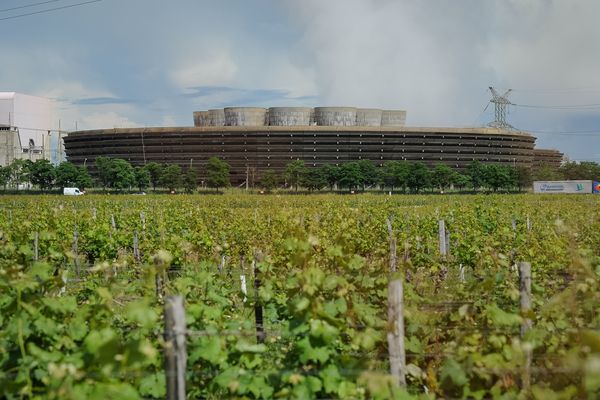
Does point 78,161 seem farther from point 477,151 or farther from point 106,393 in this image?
point 106,393

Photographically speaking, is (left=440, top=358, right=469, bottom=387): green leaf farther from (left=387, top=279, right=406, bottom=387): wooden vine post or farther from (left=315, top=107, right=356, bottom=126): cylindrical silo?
(left=315, top=107, right=356, bottom=126): cylindrical silo

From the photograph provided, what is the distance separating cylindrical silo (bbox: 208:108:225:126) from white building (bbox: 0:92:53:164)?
38133mm

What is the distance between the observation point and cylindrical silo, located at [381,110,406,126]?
430ft

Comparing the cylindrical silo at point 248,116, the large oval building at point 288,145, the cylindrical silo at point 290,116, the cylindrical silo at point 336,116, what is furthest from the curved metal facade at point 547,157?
the cylindrical silo at point 248,116

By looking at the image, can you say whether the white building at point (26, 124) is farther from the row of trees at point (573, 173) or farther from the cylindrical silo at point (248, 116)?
the row of trees at point (573, 173)

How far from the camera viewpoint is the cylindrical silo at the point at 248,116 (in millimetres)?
127500

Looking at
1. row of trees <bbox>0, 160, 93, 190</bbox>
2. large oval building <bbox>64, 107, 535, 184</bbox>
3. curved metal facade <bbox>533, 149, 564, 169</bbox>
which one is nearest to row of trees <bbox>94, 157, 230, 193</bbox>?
row of trees <bbox>0, 160, 93, 190</bbox>

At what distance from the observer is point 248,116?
128 meters

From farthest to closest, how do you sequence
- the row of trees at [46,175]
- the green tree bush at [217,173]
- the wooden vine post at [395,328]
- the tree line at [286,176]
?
→ the green tree bush at [217,173] < the tree line at [286,176] < the row of trees at [46,175] < the wooden vine post at [395,328]

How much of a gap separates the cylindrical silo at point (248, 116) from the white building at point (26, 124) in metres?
44.5

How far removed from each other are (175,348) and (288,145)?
109 m

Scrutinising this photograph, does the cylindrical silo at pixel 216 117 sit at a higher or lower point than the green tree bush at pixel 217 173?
higher

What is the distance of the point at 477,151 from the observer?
119 metres

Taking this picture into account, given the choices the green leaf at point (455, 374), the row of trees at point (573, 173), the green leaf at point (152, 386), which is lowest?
the green leaf at point (152, 386)
